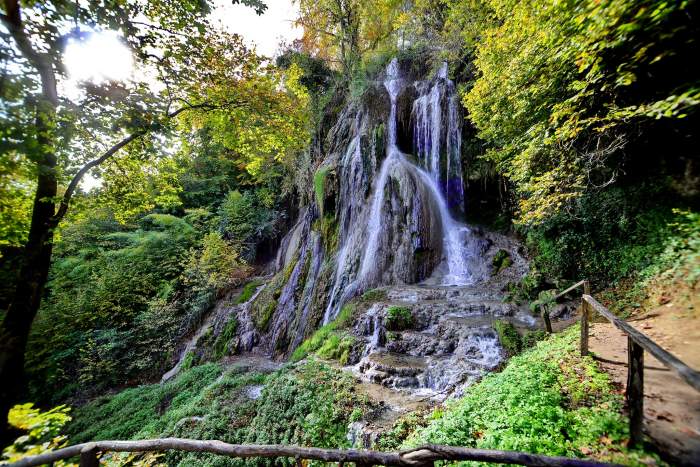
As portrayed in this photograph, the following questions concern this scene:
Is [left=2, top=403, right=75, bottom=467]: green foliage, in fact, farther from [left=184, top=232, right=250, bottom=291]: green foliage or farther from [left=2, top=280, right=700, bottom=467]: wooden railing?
[left=184, top=232, right=250, bottom=291]: green foliage

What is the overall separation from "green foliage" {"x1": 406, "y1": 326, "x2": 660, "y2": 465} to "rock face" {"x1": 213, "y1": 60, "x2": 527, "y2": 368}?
250cm

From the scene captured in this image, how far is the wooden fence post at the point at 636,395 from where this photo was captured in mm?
2201

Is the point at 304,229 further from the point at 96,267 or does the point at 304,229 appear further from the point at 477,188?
the point at 96,267

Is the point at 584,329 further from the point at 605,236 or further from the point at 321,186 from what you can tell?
the point at 321,186

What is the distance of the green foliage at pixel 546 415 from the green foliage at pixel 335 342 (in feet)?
10.9

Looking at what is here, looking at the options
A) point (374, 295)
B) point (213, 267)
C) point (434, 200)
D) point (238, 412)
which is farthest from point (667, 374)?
point (213, 267)

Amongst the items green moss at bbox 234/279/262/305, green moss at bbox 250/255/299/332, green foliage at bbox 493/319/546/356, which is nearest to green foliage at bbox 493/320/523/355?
green foliage at bbox 493/319/546/356

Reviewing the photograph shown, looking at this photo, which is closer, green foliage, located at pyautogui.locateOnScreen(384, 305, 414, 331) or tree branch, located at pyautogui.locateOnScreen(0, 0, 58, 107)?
tree branch, located at pyautogui.locateOnScreen(0, 0, 58, 107)

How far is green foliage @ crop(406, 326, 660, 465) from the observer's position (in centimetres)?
241

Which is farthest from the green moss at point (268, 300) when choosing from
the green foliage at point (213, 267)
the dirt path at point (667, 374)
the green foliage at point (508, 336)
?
the dirt path at point (667, 374)

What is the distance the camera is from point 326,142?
16047 millimetres

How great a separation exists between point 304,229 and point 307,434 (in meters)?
10.5

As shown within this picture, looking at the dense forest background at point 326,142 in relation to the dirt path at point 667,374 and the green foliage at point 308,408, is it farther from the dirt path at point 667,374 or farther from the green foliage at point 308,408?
the green foliage at point 308,408

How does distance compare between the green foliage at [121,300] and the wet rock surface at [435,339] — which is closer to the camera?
the wet rock surface at [435,339]
